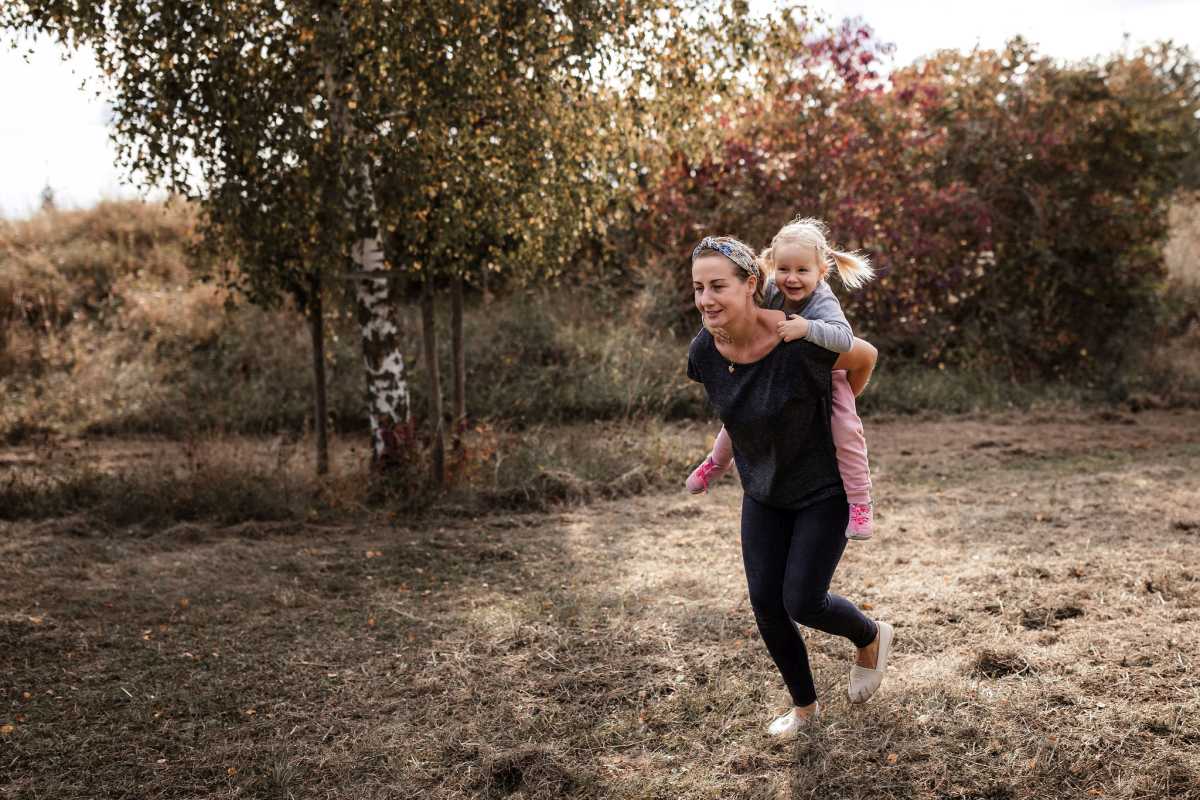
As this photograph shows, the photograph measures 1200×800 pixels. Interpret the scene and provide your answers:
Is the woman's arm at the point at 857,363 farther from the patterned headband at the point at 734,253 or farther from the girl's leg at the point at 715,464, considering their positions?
the girl's leg at the point at 715,464

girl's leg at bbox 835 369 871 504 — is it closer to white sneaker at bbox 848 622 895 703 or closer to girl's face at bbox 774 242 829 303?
girl's face at bbox 774 242 829 303

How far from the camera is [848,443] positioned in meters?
3.22

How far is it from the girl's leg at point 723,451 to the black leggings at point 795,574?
7.6 inches

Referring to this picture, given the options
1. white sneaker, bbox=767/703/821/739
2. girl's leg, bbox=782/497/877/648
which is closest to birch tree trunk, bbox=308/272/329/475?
white sneaker, bbox=767/703/821/739

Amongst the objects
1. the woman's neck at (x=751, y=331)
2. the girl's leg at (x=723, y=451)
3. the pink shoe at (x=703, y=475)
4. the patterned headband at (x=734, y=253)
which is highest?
the patterned headband at (x=734, y=253)

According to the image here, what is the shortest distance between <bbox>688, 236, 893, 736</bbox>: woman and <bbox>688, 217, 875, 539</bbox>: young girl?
0.17 ft

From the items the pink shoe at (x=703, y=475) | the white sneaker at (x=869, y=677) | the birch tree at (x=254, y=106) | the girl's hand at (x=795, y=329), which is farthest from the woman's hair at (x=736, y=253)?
the birch tree at (x=254, y=106)

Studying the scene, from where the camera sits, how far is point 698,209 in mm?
12164

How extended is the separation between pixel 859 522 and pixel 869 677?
0.95 metres

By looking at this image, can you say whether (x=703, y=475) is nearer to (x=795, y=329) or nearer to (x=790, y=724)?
(x=795, y=329)

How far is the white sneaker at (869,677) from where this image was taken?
377 cm

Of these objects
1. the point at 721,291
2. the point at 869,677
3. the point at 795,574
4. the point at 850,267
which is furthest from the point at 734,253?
the point at 869,677

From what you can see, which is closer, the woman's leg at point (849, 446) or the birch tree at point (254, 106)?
the woman's leg at point (849, 446)

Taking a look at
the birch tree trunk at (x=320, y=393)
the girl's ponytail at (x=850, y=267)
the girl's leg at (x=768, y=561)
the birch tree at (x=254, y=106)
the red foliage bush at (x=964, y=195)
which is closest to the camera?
the girl's leg at (x=768, y=561)
